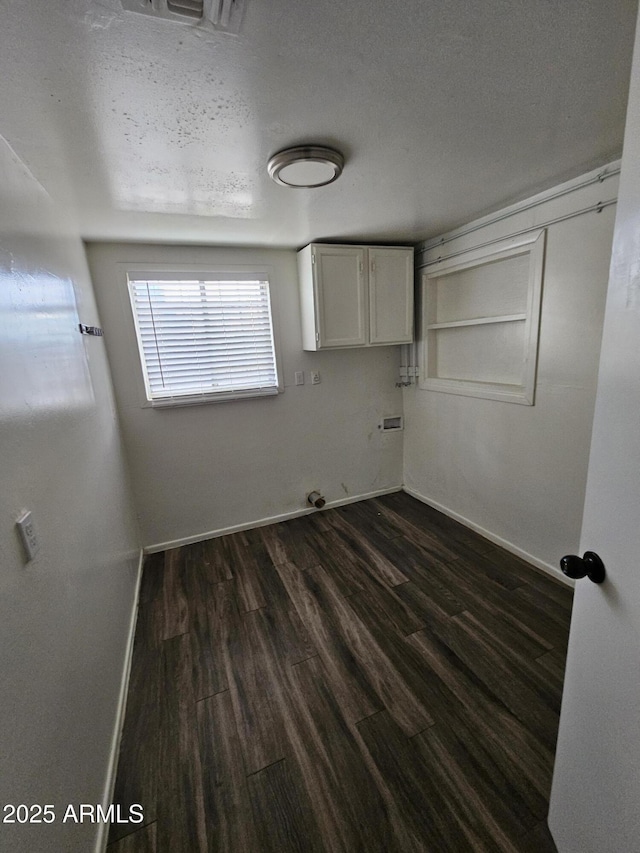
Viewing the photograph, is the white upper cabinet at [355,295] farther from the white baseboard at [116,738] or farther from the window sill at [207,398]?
the white baseboard at [116,738]

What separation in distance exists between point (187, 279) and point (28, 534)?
2.20 metres

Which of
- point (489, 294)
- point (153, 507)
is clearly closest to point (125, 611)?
point (153, 507)

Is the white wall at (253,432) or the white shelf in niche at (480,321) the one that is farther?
the white wall at (253,432)

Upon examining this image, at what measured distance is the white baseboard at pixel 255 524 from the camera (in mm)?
2820

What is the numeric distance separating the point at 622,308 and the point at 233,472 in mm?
2700

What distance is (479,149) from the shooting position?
1434 millimetres

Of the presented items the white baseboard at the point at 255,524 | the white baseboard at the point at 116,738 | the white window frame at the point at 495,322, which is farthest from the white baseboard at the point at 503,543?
the white baseboard at the point at 116,738

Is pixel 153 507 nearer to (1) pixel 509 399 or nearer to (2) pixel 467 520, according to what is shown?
(2) pixel 467 520

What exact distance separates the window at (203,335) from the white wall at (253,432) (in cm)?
9

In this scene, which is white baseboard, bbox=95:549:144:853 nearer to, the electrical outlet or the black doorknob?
the electrical outlet

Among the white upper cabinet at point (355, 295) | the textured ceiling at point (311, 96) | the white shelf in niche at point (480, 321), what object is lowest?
the white shelf in niche at point (480, 321)

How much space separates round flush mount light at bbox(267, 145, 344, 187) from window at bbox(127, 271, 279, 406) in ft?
4.26

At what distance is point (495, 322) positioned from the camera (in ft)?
7.88

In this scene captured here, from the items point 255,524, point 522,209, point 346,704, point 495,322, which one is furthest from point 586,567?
point 255,524
